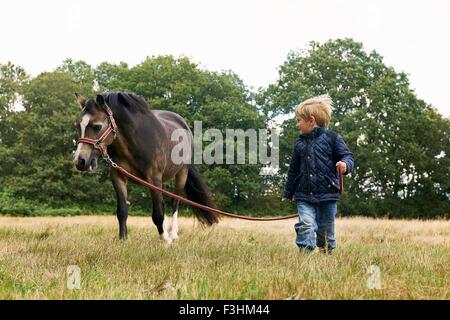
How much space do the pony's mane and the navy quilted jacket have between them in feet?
9.28

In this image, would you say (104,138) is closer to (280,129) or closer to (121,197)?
(121,197)

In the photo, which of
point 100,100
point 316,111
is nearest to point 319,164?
point 316,111

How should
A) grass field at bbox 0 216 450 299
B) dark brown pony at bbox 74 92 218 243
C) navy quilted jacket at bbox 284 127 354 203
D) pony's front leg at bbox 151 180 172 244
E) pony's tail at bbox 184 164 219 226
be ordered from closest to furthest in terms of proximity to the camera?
1. grass field at bbox 0 216 450 299
2. navy quilted jacket at bbox 284 127 354 203
3. dark brown pony at bbox 74 92 218 243
4. pony's front leg at bbox 151 180 172 244
5. pony's tail at bbox 184 164 219 226

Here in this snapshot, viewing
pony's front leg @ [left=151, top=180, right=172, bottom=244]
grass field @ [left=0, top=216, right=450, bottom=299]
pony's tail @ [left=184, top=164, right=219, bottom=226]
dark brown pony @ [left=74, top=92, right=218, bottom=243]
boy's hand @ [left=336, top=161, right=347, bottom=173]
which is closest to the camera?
grass field @ [left=0, top=216, right=450, bottom=299]

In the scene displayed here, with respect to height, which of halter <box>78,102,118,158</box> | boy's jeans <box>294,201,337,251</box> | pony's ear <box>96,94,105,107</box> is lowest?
boy's jeans <box>294,201,337,251</box>

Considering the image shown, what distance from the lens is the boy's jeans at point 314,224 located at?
5.38 meters

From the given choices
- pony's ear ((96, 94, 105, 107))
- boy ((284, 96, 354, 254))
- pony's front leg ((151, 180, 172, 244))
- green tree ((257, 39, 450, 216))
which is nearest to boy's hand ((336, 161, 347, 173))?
boy ((284, 96, 354, 254))

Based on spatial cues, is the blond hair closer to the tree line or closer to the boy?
the boy

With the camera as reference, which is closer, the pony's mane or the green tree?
the pony's mane

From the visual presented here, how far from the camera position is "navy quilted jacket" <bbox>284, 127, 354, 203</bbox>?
536 centimetres

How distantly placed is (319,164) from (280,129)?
95.5ft

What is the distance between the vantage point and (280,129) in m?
34.3

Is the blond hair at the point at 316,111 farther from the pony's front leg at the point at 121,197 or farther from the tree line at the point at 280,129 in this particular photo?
the tree line at the point at 280,129

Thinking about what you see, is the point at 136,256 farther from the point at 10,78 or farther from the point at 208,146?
the point at 10,78
